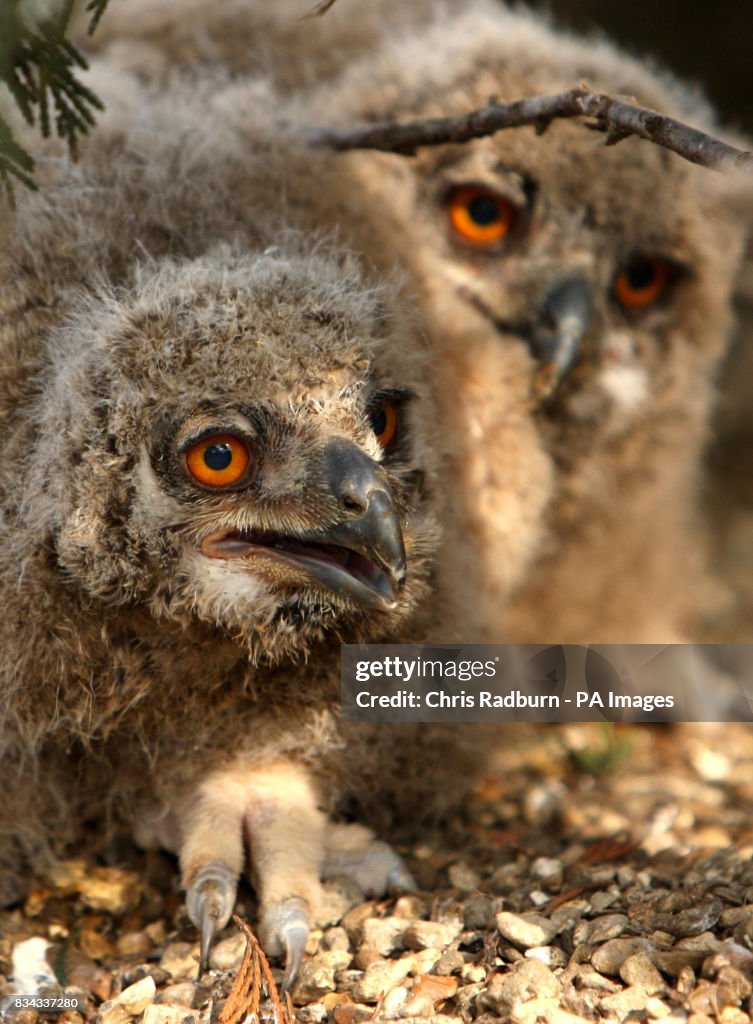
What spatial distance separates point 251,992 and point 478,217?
2.78 meters

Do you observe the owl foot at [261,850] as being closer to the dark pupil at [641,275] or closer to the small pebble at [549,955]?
the small pebble at [549,955]

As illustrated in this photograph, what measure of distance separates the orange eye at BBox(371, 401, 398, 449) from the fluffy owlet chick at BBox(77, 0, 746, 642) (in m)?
0.74

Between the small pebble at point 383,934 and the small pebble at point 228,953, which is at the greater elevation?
the small pebble at point 383,934

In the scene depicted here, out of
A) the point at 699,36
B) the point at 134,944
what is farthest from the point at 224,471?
the point at 699,36

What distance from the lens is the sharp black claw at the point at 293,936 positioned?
296cm

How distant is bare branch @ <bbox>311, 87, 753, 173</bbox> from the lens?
2801 mm

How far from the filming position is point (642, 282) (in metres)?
4.85

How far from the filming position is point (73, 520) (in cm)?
289

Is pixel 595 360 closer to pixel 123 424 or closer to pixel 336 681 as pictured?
pixel 336 681

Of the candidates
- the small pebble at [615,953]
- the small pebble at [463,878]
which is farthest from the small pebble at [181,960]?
the small pebble at [615,953]

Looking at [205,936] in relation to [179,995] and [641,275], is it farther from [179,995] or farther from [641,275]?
[641,275]

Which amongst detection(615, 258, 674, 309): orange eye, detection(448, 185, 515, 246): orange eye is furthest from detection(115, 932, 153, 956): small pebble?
detection(615, 258, 674, 309): orange eye

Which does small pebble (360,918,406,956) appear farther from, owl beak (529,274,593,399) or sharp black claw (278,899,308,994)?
owl beak (529,274,593,399)

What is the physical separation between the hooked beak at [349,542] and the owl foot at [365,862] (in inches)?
36.5
